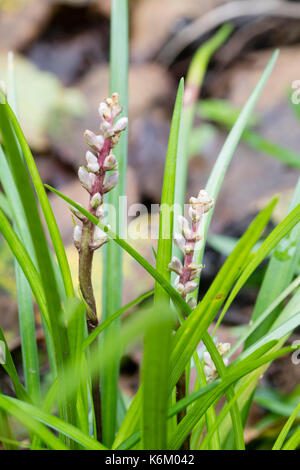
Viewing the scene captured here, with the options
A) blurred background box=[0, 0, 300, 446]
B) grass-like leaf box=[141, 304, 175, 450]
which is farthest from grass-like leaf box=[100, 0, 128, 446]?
blurred background box=[0, 0, 300, 446]

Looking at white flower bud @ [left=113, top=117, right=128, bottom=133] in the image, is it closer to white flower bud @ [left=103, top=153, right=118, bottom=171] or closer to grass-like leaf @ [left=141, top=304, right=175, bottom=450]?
white flower bud @ [left=103, top=153, right=118, bottom=171]

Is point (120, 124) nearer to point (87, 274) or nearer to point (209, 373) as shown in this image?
point (87, 274)

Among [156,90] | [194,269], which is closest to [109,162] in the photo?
[194,269]

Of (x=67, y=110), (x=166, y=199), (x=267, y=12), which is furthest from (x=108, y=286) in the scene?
(x=267, y=12)

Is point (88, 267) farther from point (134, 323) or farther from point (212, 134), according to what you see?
point (212, 134)

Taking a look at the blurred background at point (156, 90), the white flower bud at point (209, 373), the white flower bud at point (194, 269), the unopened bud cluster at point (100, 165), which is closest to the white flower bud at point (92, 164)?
the unopened bud cluster at point (100, 165)
